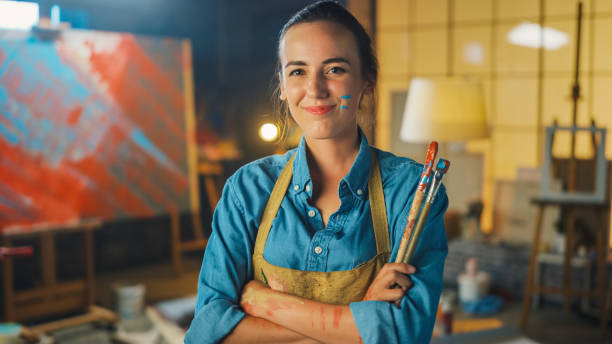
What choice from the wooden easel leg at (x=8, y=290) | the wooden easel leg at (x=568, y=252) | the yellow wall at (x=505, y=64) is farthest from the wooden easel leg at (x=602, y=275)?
the wooden easel leg at (x=8, y=290)

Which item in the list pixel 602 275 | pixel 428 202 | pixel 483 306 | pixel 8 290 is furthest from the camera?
pixel 483 306

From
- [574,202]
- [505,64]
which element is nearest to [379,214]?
[574,202]

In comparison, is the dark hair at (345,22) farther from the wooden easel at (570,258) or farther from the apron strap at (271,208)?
the wooden easel at (570,258)

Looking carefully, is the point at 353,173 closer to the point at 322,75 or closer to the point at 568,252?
the point at 322,75

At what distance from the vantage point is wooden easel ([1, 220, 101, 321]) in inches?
144

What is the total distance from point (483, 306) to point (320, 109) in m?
3.22

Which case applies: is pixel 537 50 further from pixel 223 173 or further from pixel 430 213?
pixel 430 213

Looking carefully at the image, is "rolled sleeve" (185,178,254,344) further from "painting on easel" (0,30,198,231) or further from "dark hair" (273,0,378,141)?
"painting on easel" (0,30,198,231)

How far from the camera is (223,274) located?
40.2 inches

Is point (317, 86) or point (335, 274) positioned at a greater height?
→ point (317, 86)

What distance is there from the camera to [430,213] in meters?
0.97

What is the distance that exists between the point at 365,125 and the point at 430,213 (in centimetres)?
29

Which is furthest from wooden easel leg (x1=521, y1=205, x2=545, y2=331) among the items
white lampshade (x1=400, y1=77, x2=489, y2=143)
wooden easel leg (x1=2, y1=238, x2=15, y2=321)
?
wooden easel leg (x1=2, y1=238, x2=15, y2=321)

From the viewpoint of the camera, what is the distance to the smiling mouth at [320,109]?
37.8 inches
